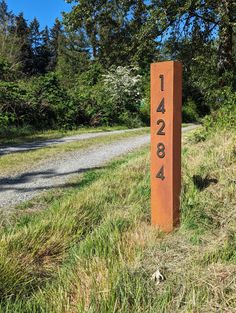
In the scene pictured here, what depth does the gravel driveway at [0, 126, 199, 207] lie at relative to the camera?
585 centimetres

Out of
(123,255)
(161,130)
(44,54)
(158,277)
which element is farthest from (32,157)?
(44,54)

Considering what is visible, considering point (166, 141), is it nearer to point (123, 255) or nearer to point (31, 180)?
point (123, 255)

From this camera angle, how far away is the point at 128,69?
2364 centimetres

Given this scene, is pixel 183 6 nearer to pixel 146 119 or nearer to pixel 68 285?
pixel 68 285

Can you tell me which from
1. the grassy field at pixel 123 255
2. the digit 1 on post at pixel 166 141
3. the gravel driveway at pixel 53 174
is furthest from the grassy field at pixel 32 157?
the digit 1 on post at pixel 166 141

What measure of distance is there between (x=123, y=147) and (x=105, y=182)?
5530 millimetres

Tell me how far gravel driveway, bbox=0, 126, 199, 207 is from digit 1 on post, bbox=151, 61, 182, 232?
7.49 ft

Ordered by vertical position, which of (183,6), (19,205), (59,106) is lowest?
(19,205)

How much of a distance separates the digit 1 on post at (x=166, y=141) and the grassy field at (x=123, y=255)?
175mm

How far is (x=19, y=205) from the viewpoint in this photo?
5.18 m

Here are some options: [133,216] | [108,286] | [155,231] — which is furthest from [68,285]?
[133,216]

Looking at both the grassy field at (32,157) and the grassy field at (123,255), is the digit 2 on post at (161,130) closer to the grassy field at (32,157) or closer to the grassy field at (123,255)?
the grassy field at (123,255)

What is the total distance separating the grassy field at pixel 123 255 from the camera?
2.54 meters

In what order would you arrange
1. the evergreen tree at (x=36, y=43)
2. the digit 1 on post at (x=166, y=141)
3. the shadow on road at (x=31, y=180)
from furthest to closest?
the evergreen tree at (x=36, y=43)
the shadow on road at (x=31, y=180)
the digit 1 on post at (x=166, y=141)
